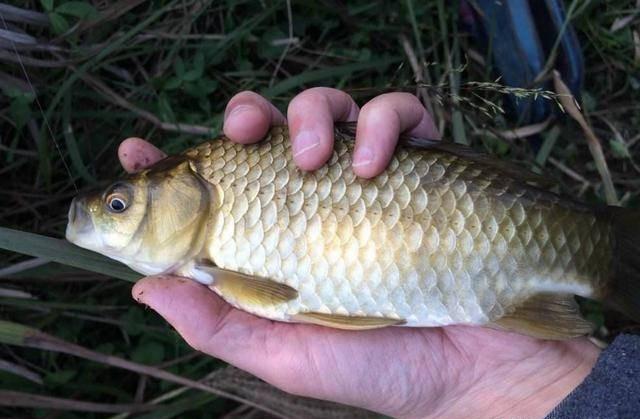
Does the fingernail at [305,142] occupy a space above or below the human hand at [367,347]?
above

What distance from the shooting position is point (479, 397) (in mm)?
1967

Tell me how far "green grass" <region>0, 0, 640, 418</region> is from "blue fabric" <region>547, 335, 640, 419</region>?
1.04 meters

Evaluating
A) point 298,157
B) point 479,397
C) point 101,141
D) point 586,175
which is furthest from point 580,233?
point 101,141

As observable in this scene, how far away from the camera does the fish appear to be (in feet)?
5.67

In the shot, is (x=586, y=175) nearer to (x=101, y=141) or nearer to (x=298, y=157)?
(x=298, y=157)

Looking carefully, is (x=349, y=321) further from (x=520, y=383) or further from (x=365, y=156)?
(x=520, y=383)

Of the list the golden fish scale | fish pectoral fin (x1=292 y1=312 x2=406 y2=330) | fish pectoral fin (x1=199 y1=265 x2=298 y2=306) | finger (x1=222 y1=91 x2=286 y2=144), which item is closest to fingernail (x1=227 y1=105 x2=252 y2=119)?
finger (x1=222 y1=91 x2=286 y2=144)

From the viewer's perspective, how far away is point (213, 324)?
175 cm

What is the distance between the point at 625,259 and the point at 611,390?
14.4 inches

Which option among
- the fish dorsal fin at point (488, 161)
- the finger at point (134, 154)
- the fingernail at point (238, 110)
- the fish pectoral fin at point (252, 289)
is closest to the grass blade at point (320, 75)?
the finger at point (134, 154)

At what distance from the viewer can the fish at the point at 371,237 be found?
1729mm

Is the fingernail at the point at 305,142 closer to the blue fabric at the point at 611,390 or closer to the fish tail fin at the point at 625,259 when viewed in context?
the fish tail fin at the point at 625,259

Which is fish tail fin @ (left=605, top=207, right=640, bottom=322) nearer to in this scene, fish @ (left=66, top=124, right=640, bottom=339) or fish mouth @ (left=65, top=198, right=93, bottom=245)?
fish @ (left=66, top=124, right=640, bottom=339)

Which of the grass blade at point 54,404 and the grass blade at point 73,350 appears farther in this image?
the grass blade at point 54,404
